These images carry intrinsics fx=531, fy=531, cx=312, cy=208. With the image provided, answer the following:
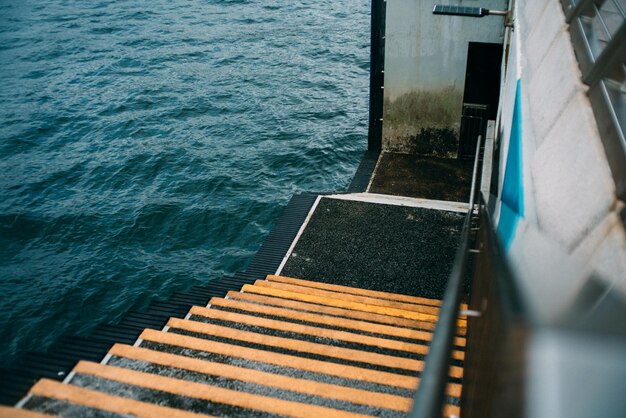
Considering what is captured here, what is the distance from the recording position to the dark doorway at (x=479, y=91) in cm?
1163

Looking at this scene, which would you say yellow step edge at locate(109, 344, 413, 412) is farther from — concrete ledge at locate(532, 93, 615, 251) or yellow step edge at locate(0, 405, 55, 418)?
concrete ledge at locate(532, 93, 615, 251)

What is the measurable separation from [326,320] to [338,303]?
0.87 meters

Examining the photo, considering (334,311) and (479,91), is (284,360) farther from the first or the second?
(479,91)

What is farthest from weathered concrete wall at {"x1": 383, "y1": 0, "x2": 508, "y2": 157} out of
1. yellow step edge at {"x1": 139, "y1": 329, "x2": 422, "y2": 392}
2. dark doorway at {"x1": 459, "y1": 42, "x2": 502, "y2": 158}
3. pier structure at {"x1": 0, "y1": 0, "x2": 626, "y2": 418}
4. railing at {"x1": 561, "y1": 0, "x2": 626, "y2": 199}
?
yellow step edge at {"x1": 139, "y1": 329, "x2": 422, "y2": 392}

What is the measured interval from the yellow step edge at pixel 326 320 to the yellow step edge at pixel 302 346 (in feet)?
2.21

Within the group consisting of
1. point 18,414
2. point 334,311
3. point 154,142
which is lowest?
point 154,142

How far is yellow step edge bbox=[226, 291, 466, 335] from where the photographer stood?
6.14m

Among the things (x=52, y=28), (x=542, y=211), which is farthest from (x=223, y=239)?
(x=52, y=28)

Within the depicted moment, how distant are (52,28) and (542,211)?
27805 millimetres

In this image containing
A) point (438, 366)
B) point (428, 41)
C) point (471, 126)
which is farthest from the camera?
point (471, 126)

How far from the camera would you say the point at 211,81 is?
20.3 metres

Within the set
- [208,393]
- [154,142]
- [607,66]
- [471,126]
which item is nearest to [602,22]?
[607,66]

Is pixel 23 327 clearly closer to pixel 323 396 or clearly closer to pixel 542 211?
pixel 323 396

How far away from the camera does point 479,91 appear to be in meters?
12.1
